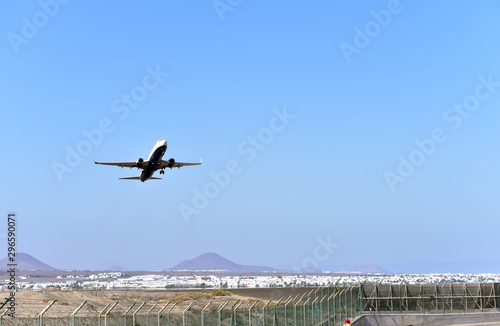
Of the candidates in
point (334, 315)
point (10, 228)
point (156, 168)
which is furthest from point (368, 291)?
point (10, 228)

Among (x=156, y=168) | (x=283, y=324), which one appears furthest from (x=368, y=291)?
(x=283, y=324)

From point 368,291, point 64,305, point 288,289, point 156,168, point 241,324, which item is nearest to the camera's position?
point 241,324

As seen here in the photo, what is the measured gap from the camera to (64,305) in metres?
54.5

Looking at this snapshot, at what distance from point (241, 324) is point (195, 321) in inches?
110

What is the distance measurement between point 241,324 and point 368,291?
35663 millimetres

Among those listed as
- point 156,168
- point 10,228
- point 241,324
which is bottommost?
point 241,324

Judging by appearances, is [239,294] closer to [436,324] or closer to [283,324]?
[436,324]

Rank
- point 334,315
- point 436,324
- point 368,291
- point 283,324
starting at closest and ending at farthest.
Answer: point 283,324, point 334,315, point 436,324, point 368,291

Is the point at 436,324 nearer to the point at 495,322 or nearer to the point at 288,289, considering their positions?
the point at 495,322

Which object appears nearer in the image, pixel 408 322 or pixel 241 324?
pixel 241 324

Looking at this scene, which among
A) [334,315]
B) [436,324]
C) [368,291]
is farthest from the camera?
[368,291]

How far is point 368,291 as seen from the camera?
6231 cm

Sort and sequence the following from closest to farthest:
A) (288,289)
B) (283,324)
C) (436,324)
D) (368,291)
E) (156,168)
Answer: (283,324) → (436,324) → (368,291) → (156,168) → (288,289)

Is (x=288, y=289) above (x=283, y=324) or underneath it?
above
